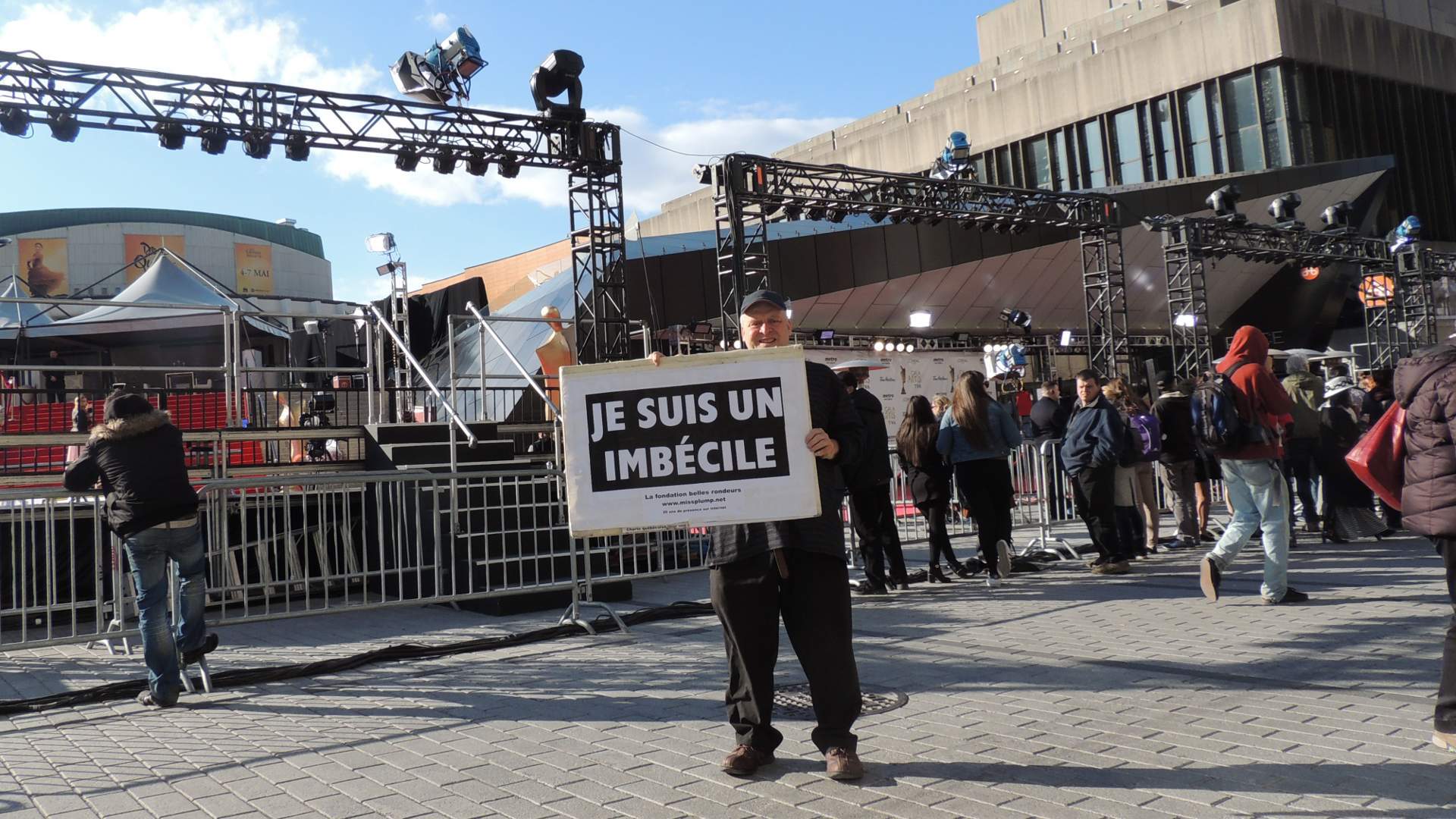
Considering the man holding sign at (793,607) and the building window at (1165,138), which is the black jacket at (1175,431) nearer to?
the man holding sign at (793,607)

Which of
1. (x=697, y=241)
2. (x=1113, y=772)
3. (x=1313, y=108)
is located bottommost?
(x=1113, y=772)

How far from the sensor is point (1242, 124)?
1539 inches

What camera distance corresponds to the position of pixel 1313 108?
126 ft

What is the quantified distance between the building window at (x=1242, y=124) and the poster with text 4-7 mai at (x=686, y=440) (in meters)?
39.5

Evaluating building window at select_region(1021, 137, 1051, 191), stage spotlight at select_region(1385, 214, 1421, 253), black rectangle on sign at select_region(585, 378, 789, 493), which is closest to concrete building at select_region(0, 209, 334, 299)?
building window at select_region(1021, 137, 1051, 191)

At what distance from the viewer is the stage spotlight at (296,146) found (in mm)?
15633

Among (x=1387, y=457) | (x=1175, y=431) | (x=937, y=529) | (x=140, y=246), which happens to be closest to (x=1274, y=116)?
(x=1175, y=431)

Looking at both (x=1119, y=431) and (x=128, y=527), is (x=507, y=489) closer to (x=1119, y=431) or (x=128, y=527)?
(x=128, y=527)

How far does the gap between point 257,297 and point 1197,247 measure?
20.1 metres

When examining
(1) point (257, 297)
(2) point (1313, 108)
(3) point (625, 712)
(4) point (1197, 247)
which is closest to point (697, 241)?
(1) point (257, 297)

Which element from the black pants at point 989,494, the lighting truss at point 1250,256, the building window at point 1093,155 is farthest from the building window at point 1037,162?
the black pants at point 989,494

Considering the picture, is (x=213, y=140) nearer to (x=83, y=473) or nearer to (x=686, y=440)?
(x=83, y=473)

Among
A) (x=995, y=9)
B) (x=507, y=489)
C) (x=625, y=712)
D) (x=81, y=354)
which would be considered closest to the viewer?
(x=625, y=712)

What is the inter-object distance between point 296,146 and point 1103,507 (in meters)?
12.3
